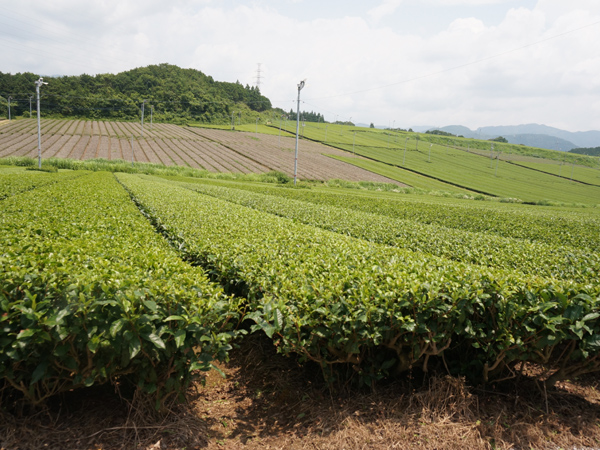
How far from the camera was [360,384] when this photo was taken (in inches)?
164

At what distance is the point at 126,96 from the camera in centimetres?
10800

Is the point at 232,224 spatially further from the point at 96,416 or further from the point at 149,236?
the point at 96,416

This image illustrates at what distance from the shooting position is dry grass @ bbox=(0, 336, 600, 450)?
139 inches

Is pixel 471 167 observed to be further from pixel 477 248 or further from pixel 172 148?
pixel 477 248

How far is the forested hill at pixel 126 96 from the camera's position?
9881 cm

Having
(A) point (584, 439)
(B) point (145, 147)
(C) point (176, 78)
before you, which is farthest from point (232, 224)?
(C) point (176, 78)

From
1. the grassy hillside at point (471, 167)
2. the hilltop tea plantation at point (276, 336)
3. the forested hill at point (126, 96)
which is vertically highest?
the forested hill at point (126, 96)

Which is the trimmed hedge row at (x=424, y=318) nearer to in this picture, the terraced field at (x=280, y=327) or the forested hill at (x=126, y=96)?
the terraced field at (x=280, y=327)

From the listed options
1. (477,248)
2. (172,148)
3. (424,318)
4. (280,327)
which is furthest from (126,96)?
(424,318)

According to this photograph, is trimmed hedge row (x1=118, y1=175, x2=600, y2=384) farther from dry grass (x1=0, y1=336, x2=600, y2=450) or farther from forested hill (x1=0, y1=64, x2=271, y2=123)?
forested hill (x1=0, y1=64, x2=271, y2=123)

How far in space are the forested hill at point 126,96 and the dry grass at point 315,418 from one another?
115 metres

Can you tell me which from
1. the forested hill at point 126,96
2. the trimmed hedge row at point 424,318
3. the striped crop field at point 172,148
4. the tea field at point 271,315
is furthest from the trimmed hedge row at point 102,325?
the forested hill at point 126,96

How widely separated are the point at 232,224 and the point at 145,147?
71757 millimetres

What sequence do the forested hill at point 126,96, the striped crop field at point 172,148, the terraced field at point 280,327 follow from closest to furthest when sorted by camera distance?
the terraced field at point 280,327 → the striped crop field at point 172,148 → the forested hill at point 126,96
